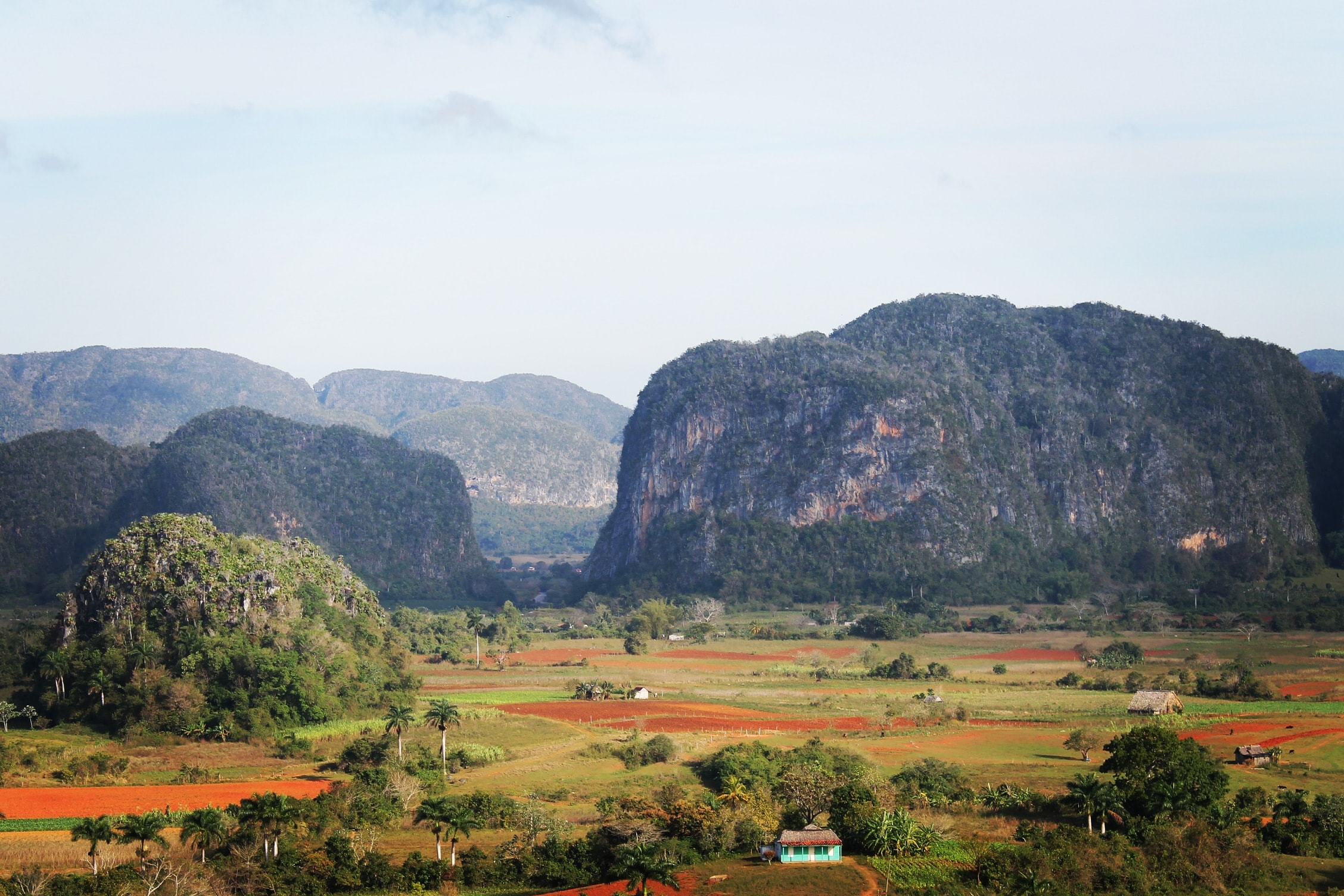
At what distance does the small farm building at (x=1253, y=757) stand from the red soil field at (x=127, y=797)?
3579cm

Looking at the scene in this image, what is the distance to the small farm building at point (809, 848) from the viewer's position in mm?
42562

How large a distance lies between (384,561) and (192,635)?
101 m

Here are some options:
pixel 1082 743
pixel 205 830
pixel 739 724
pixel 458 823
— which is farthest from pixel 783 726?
pixel 205 830

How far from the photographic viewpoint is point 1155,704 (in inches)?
2736

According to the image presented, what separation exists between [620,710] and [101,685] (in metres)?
25.9

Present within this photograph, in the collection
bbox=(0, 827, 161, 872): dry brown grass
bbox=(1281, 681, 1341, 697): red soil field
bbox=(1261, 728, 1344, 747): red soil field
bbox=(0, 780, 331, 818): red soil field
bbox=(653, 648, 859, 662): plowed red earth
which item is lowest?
bbox=(0, 827, 161, 872): dry brown grass

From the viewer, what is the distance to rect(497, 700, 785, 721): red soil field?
240 ft

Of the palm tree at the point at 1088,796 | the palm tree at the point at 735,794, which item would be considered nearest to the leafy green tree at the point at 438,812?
the palm tree at the point at 735,794

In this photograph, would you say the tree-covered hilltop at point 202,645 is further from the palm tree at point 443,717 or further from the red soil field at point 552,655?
the red soil field at point 552,655

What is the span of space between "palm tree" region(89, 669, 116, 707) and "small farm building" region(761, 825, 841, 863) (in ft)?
129

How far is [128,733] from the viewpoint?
6450 centimetres

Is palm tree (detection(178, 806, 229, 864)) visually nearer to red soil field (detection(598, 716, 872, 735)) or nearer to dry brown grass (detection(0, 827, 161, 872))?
dry brown grass (detection(0, 827, 161, 872))

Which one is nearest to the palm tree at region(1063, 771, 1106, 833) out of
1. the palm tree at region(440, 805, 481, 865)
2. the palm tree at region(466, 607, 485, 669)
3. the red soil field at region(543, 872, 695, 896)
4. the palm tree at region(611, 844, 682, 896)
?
the red soil field at region(543, 872, 695, 896)

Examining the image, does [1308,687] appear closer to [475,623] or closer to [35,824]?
[475,623]
